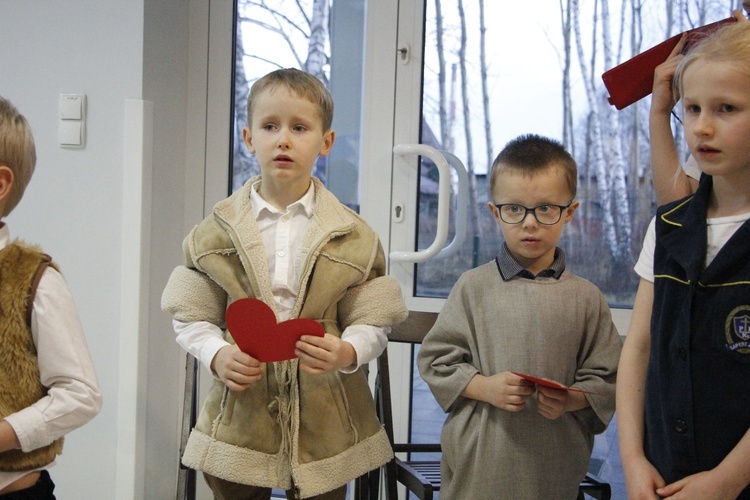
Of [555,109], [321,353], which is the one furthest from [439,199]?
[321,353]

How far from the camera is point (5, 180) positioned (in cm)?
149

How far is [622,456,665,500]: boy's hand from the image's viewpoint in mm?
1359

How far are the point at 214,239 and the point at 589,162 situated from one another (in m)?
1.37

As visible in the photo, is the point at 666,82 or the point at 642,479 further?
the point at 666,82

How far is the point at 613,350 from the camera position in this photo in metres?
1.78

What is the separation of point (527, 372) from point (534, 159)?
489 mm

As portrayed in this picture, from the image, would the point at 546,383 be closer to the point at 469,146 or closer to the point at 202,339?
the point at 202,339

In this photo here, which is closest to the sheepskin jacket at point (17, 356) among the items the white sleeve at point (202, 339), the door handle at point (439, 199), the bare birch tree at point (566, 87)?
the white sleeve at point (202, 339)

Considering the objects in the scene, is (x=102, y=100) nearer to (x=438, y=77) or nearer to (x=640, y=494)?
(x=438, y=77)

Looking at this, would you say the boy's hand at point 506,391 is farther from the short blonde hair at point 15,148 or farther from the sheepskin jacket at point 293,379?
the short blonde hair at point 15,148

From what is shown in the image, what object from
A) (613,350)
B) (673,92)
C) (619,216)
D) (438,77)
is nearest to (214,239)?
(613,350)

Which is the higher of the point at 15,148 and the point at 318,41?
the point at 318,41

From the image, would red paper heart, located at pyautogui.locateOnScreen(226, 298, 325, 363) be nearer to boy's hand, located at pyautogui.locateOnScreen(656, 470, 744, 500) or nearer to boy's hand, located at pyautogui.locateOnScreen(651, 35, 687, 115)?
boy's hand, located at pyautogui.locateOnScreen(656, 470, 744, 500)

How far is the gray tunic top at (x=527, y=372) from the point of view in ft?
5.72
